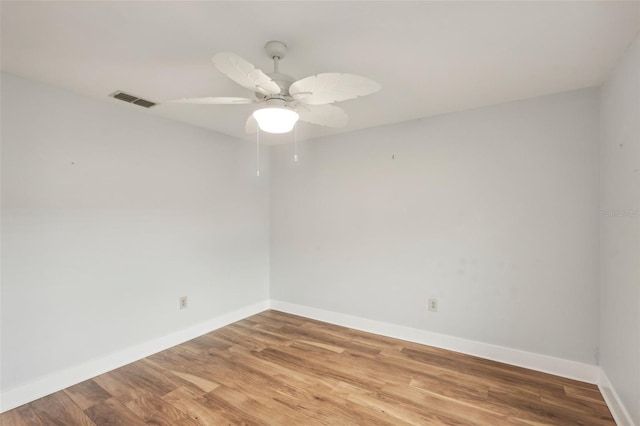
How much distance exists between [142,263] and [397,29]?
8.74ft

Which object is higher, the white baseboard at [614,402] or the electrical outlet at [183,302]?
the electrical outlet at [183,302]

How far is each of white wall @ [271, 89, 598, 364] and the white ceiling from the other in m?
0.46

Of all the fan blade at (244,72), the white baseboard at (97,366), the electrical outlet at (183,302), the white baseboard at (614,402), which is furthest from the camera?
the electrical outlet at (183,302)

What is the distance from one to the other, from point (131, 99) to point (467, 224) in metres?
3.01

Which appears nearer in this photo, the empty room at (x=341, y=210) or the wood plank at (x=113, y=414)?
the empty room at (x=341, y=210)

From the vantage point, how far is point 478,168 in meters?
2.57

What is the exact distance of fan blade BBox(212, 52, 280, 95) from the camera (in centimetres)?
118

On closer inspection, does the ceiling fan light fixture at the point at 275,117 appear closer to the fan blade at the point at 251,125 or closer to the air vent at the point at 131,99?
the fan blade at the point at 251,125

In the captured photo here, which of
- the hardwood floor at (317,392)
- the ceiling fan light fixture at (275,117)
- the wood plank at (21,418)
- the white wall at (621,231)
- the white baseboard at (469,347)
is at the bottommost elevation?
the hardwood floor at (317,392)

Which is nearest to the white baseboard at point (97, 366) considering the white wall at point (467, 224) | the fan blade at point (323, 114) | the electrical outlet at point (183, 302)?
the electrical outlet at point (183, 302)

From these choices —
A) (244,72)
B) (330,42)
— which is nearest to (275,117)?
(244,72)

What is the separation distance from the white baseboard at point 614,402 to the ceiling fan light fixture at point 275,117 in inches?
96.1

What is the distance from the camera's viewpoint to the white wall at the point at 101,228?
6.40ft

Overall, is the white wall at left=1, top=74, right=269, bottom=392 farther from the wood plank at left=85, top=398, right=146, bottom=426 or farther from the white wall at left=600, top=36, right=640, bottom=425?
the white wall at left=600, top=36, right=640, bottom=425
